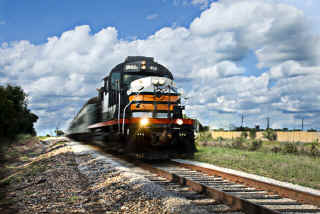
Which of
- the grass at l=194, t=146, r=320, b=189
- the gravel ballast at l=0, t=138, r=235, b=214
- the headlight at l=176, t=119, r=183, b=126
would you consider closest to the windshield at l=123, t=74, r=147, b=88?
the headlight at l=176, t=119, r=183, b=126

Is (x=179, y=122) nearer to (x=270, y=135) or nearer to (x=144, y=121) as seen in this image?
A: (x=144, y=121)

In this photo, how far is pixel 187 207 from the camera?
4.70 m

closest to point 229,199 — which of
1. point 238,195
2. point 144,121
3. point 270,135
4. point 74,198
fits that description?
point 238,195

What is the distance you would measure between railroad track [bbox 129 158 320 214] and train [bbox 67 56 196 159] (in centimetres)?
241

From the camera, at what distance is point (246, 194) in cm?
585

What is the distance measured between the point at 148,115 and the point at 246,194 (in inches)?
209

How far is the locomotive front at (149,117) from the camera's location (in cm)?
1042

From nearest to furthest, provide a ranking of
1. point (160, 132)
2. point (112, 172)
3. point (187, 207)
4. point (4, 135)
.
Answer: point (187, 207) < point (112, 172) < point (160, 132) < point (4, 135)

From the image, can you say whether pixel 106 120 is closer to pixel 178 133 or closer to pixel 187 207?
pixel 178 133

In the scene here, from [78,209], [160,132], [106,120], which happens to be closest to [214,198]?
[78,209]

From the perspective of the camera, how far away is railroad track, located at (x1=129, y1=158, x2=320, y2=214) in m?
4.76

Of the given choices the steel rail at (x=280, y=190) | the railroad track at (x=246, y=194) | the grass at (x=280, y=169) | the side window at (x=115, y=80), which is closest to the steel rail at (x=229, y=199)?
the railroad track at (x=246, y=194)

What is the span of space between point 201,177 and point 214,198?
2307 mm

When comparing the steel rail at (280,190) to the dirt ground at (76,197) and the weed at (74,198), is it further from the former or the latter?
the weed at (74,198)
